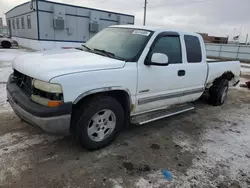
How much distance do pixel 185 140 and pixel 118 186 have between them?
1761mm

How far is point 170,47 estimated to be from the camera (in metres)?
3.83

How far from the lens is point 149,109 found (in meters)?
3.74

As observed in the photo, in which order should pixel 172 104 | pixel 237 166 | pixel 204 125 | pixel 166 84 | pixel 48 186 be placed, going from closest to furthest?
pixel 48 186 → pixel 237 166 → pixel 166 84 → pixel 172 104 → pixel 204 125

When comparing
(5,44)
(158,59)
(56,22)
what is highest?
(56,22)

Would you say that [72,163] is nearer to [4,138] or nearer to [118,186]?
[118,186]

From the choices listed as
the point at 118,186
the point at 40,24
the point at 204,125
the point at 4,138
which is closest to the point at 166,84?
the point at 204,125

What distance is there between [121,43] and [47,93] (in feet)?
5.31

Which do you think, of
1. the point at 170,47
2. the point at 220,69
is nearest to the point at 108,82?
the point at 170,47

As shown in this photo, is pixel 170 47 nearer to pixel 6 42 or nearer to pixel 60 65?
pixel 60 65

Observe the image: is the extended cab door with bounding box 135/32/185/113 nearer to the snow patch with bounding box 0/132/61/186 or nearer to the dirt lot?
the dirt lot

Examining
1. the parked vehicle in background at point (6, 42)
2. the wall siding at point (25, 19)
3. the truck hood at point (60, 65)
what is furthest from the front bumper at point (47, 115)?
the parked vehicle in background at point (6, 42)

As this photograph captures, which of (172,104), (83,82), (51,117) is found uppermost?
(83,82)

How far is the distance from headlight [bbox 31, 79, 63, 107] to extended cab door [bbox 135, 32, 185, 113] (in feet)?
4.30

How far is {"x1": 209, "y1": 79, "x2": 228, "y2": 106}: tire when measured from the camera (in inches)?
216
